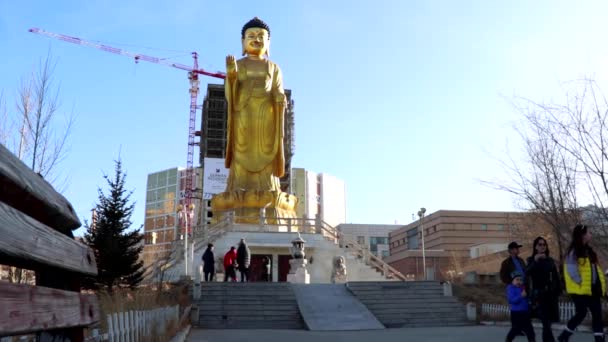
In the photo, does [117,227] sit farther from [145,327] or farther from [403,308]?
[145,327]

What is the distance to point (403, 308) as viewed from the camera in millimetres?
14836

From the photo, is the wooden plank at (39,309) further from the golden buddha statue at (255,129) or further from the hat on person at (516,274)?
the golden buddha statue at (255,129)

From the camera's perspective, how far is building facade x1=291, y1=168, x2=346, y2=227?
305 ft

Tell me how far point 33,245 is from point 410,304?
46.1 ft

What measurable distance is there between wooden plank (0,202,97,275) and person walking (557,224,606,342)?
6.08 metres

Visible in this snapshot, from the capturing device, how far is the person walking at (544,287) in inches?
284

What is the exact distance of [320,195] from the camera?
98750 mm

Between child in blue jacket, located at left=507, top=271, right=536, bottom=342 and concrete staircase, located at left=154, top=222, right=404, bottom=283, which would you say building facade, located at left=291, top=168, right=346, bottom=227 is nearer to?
concrete staircase, located at left=154, top=222, right=404, bottom=283

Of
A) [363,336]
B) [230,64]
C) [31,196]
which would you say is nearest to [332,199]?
[230,64]

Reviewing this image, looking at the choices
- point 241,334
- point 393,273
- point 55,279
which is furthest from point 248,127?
point 55,279

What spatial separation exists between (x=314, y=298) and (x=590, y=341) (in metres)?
7.95

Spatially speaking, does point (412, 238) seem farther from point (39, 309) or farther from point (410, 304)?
point (39, 309)

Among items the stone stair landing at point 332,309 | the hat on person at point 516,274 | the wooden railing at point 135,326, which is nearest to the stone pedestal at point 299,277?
the stone stair landing at point 332,309

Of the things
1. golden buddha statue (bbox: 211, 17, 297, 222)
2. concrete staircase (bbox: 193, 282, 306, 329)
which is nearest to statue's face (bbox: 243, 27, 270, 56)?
golden buddha statue (bbox: 211, 17, 297, 222)
